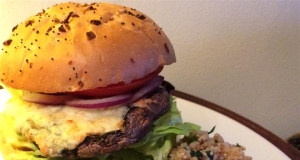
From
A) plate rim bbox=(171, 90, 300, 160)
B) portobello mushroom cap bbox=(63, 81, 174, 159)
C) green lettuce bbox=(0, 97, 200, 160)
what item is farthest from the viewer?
plate rim bbox=(171, 90, 300, 160)

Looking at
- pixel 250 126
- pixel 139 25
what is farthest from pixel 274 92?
pixel 139 25

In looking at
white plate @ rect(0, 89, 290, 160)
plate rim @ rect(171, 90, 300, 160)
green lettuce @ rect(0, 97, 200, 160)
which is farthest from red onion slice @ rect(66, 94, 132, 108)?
plate rim @ rect(171, 90, 300, 160)

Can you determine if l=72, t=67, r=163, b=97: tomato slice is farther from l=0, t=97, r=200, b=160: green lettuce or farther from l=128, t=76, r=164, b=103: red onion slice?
l=0, t=97, r=200, b=160: green lettuce

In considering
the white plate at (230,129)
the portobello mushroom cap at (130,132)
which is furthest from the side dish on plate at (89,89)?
the white plate at (230,129)

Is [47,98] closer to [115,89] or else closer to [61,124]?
[61,124]

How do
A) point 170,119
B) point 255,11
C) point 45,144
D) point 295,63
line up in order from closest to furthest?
point 45,144, point 170,119, point 255,11, point 295,63

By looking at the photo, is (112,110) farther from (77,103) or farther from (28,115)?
(28,115)

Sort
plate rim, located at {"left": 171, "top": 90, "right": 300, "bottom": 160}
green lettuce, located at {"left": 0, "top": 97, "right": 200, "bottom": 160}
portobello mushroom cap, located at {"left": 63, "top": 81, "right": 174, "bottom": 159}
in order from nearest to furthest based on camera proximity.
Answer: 1. portobello mushroom cap, located at {"left": 63, "top": 81, "right": 174, "bottom": 159}
2. green lettuce, located at {"left": 0, "top": 97, "right": 200, "bottom": 160}
3. plate rim, located at {"left": 171, "top": 90, "right": 300, "bottom": 160}
